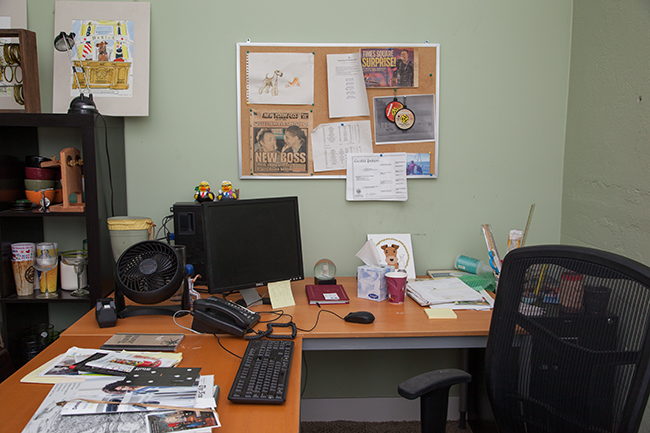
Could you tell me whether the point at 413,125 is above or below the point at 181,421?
above

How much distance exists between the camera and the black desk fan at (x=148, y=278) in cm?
167

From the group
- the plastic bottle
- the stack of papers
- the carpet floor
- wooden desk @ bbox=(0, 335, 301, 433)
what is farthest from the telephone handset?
the plastic bottle

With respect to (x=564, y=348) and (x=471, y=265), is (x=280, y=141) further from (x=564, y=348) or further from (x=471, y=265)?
(x=564, y=348)

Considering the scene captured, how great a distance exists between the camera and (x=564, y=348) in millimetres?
1190

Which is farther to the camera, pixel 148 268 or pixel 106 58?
pixel 106 58

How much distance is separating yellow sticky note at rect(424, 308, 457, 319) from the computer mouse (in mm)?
255

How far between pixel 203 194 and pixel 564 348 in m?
1.61

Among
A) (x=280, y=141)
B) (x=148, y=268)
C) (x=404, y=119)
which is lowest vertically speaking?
(x=148, y=268)

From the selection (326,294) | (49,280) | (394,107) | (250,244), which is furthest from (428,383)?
(49,280)

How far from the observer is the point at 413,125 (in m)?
2.27

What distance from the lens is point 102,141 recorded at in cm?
199

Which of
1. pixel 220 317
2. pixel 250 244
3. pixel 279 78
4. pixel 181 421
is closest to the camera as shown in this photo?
pixel 181 421

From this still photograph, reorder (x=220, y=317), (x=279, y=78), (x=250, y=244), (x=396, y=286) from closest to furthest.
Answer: (x=220, y=317) → (x=250, y=244) → (x=396, y=286) → (x=279, y=78)

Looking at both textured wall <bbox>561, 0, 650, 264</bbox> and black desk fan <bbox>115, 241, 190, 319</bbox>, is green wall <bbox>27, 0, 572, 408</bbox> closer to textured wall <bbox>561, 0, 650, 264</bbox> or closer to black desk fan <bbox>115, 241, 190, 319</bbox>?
textured wall <bbox>561, 0, 650, 264</bbox>
